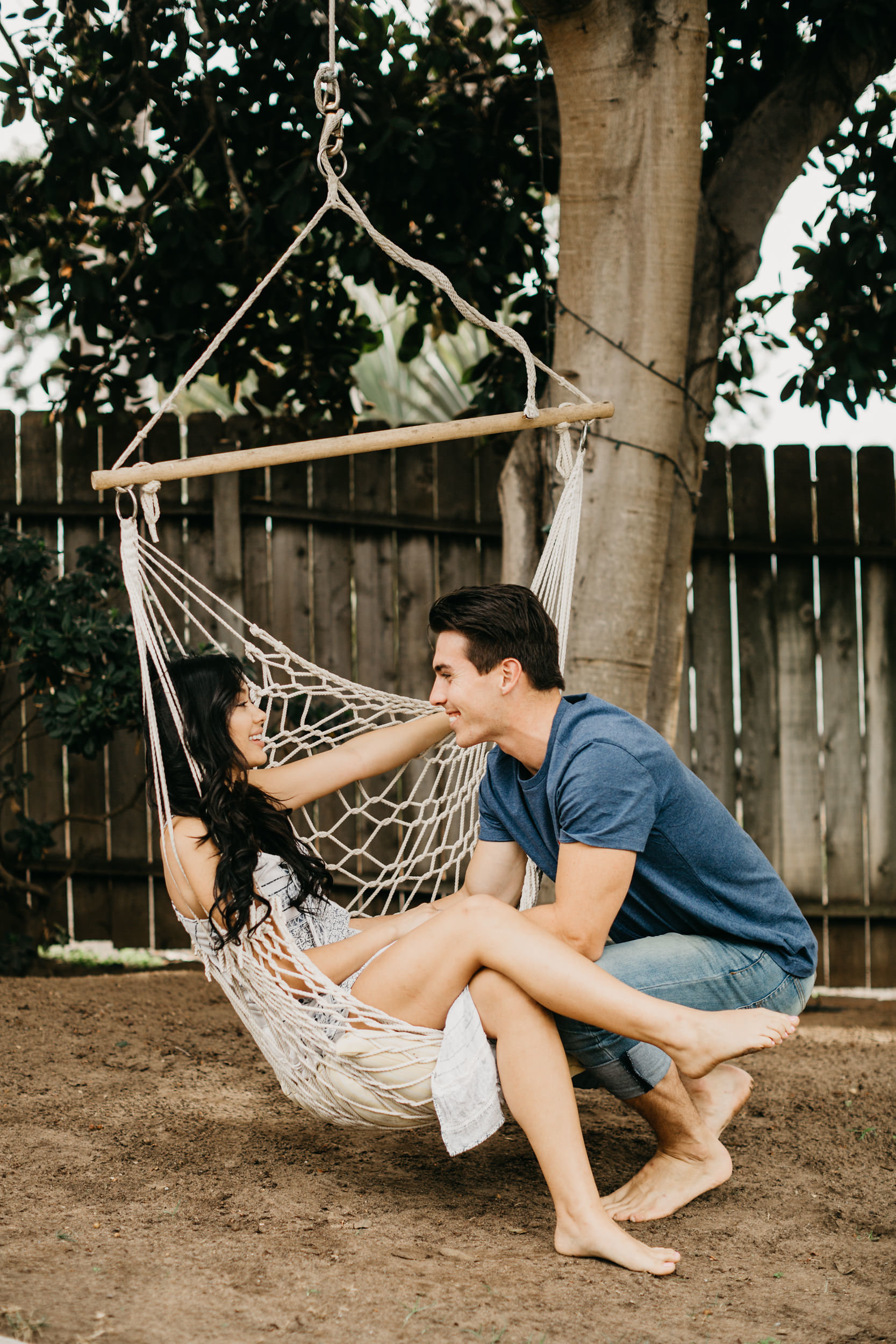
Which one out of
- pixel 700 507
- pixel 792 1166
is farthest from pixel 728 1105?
pixel 700 507

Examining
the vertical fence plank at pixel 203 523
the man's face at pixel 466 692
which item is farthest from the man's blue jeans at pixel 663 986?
the vertical fence plank at pixel 203 523

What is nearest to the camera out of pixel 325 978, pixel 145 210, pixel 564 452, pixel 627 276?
pixel 325 978

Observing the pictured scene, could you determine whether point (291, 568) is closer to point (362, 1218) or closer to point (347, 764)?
point (347, 764)

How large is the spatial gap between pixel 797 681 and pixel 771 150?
1.36 meters

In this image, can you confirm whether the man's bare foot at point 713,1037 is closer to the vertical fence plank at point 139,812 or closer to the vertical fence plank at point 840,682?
the vertical fence plank at point 840,682

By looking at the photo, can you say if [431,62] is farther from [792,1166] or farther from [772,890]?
[792,1166]

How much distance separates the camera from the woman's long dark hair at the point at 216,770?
173 cm

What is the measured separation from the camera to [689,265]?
244cm

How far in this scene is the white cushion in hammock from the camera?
58.8 inches

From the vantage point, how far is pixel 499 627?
5.33 ft

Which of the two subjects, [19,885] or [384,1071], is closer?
[384,1071]

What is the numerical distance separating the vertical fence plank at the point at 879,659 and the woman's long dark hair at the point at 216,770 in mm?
1939

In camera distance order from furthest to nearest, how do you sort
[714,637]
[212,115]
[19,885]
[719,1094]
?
1. [714,637]
2. [19,885]
3. [212,115]
4. [719,1094]

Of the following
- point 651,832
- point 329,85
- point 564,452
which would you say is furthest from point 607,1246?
point 329,85
